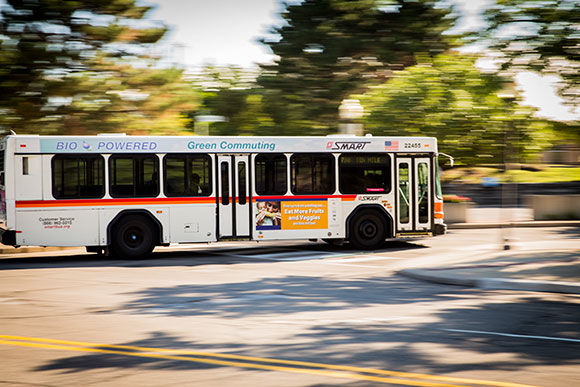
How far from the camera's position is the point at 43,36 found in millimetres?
27391

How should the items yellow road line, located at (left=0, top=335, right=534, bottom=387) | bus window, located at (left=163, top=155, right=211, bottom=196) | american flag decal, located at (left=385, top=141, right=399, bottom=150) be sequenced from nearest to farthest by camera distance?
yellow road line, located at (left=0, top=335, right=534, bottom=387) < bus window, located at (left=163, top=155, right=211, bottom=196) < american flag decal, located at (left=385, top=141, right=399, bottom=150)

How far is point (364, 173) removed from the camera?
63.6ft

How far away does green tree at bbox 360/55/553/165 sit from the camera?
3259 centimetres

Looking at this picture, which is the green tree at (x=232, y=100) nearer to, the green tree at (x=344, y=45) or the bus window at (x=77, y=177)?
the green tree at (x=344, y=45)

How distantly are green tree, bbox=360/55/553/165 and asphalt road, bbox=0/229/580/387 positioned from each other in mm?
17575

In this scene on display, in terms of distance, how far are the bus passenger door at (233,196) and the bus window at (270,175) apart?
31 cm

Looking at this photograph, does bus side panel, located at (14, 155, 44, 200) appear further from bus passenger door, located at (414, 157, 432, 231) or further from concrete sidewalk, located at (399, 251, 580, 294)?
bus passenger door, located at (414, 157, 432, 231)

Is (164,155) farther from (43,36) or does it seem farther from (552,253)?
(43,36)

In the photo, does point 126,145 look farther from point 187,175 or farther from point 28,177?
point 28,177

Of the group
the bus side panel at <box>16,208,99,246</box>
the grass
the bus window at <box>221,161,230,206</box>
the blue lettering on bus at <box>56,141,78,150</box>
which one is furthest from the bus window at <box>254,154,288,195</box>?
the grass

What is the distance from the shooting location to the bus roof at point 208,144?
17031 millimetres

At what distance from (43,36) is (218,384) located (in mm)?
24121

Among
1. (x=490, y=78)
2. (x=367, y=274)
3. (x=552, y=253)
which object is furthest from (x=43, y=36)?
(x=552, y=253)

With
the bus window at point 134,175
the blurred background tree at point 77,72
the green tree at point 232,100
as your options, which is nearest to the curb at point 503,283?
the bus window at point 134,175
